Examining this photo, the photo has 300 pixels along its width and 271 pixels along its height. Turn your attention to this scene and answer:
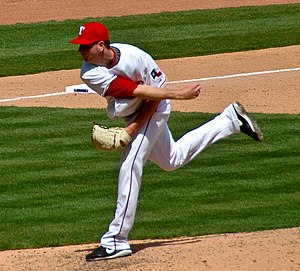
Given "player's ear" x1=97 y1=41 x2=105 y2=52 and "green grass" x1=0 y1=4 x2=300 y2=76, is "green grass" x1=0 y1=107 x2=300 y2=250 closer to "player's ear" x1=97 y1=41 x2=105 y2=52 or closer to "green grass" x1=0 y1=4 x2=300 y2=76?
"player's ear" x1=97 y1=41 x2=105 y2=52

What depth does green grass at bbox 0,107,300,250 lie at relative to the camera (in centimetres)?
817

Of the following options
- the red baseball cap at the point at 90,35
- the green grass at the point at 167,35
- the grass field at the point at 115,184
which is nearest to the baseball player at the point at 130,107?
the red baseball cap at the point at 90,35

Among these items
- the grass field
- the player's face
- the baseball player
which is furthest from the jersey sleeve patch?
the grass field

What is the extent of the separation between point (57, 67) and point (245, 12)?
5.21m

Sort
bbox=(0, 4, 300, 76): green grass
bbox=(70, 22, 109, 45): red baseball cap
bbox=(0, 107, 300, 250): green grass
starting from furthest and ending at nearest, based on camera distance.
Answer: bbox=(0, 4, 300, 76): green grass → bbox=(0, 107, 300, 250): green grass → bbox=(70, 22, 109, 45): red baseball cap

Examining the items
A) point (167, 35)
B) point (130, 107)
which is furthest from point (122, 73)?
point (167, 35)

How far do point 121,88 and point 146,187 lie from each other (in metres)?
2.69

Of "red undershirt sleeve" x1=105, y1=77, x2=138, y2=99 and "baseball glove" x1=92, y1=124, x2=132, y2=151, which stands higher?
"red undershirt sleeve" x1=105, y1=77, x2=138, y2=99

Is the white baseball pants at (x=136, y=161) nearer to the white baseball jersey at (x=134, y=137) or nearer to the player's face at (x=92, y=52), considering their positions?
the white baseball jersey at (x=134, y=137)

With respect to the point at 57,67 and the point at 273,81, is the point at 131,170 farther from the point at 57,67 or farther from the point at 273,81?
the point at 57,67

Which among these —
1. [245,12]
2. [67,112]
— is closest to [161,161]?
[67,112]

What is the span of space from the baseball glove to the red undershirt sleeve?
248mm

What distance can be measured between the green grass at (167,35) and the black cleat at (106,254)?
854cm

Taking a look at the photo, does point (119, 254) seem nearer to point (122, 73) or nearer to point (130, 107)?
point (130, 107)
